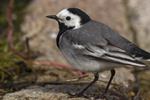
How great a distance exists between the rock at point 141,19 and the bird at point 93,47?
2214 millimetres

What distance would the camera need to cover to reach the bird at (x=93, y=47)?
17.0ft

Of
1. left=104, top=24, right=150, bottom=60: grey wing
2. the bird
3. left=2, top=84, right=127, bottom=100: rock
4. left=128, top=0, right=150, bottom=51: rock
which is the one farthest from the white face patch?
left=128, top=0, right=150, bottom=51: rock

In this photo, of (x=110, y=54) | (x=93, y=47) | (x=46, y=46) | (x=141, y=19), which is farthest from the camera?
(x=141, y=19)

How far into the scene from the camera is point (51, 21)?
318 inches

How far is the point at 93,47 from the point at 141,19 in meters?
2.84

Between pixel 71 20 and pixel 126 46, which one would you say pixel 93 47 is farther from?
pixel 71 20

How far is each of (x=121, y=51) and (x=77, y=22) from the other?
0.64 m

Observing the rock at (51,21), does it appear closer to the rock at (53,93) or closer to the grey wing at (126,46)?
the rock at (53,93)

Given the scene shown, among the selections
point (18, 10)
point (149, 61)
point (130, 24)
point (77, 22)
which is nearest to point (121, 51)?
point (149, 61)

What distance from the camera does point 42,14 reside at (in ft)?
26.8

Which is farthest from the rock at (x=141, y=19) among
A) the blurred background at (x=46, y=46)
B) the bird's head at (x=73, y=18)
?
the bird's head at (x=73, y=18)

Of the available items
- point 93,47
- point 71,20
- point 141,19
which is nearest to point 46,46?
point 141,19

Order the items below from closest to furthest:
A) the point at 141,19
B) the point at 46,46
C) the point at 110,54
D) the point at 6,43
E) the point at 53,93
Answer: the point at 110,54 < the point at 53,93 < the point at 6,43 < the point at 46,46 < the point at 141,19

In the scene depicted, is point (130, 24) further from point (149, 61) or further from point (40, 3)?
point (149, 61)
